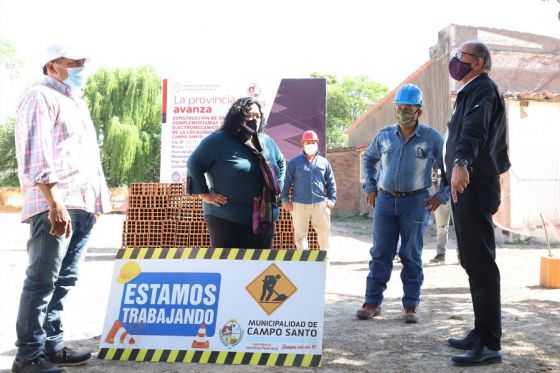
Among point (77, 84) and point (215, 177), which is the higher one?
point (77, 84)


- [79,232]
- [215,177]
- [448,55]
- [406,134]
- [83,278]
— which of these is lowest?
[83,278]

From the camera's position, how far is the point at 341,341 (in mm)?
4535

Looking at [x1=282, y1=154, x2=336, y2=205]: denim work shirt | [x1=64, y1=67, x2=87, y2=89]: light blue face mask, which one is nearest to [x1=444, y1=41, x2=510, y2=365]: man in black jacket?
[x1=64, y1=67, x2=87, y2=89]: light blue face mask

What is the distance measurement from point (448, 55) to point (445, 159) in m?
13.9

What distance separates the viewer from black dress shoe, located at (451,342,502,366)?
3795 millimetres

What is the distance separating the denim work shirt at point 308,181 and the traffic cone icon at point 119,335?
4670 mm

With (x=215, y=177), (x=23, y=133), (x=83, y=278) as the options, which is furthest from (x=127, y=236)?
(x=23, y=133)

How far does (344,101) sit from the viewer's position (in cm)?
5631

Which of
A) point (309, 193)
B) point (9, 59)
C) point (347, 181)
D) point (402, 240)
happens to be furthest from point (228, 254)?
point (9, 59)

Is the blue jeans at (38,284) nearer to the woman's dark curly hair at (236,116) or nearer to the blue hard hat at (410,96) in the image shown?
the woman's dark curly hair at (236,116)

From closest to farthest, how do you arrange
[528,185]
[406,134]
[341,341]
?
[341,341] → [406,134] → [528,185]

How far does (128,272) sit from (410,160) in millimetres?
2691

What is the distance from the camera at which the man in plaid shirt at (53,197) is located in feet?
11.2

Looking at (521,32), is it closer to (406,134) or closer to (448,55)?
(448,55)
